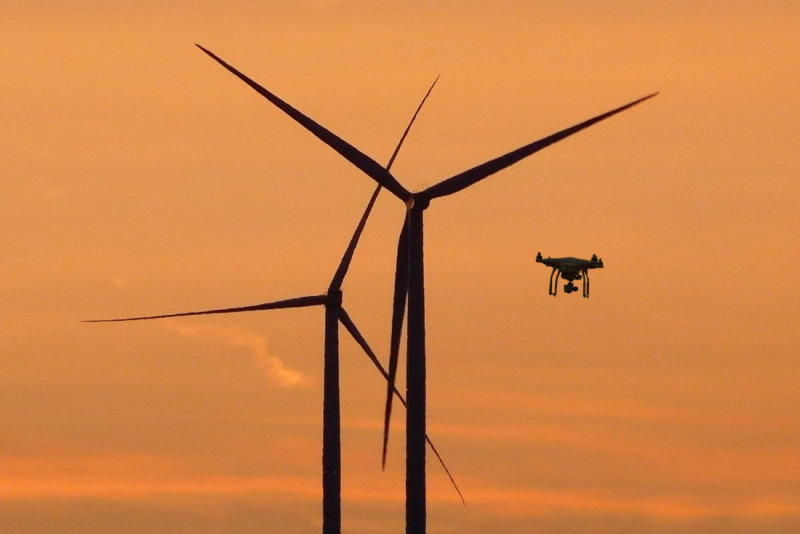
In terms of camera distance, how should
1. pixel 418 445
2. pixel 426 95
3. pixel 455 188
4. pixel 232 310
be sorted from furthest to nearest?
pixel 232 310
pixel 426 95
pixel 455 188
pixel 418 445

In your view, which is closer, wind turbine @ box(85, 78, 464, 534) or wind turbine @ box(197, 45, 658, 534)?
wind turbine @ box(197, 45, 658, 534)

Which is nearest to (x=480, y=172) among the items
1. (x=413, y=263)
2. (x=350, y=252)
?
(x=413, y=263)

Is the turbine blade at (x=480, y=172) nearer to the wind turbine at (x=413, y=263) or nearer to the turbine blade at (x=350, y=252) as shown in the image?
the wind turbine at (x=413, y=263)

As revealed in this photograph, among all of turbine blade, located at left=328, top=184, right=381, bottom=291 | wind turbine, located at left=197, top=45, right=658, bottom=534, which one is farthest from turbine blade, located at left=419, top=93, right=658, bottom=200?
turbine blade, located at left=328, top=184, right=381, bottom=291

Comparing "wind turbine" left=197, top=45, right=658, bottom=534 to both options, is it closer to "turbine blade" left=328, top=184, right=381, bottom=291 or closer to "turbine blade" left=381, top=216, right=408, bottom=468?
"turbine blade" left=381, top=216, right=408, bottom=468

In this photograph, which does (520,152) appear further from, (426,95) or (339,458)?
(339,458)

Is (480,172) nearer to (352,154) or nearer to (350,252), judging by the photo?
(352,154)

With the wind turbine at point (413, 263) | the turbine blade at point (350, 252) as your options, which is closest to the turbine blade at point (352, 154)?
the wind turbine at point (413, 263)

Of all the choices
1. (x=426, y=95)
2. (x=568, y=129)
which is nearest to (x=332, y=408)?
(x=426, y=95)
